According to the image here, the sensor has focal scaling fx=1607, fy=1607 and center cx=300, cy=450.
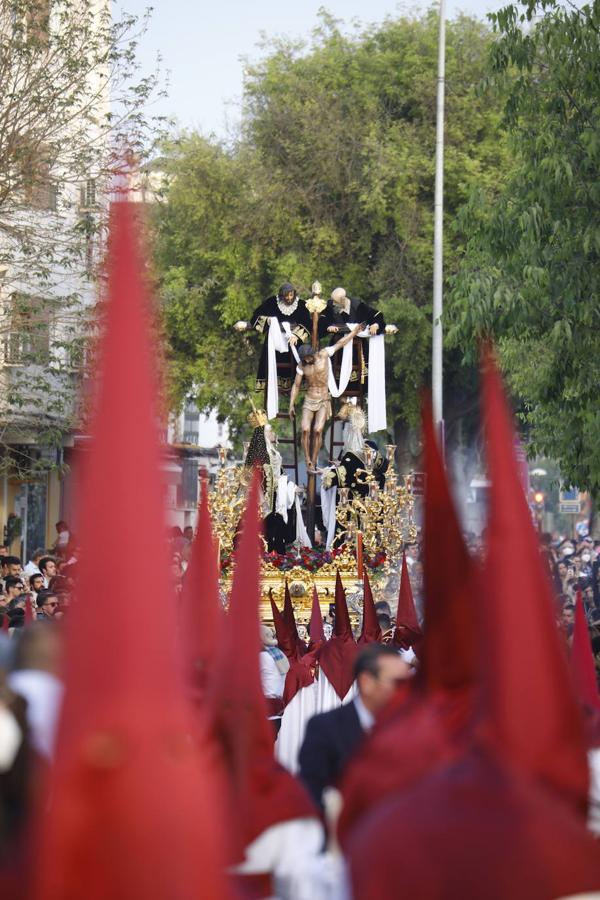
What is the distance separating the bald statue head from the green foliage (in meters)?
17.3

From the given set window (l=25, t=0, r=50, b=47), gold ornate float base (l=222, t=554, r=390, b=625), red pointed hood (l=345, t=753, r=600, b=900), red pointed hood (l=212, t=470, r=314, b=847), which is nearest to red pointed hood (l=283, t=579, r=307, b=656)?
gold ornate float base (l=222, t=554, r=390, b=625)

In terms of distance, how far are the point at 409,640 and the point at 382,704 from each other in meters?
6.07

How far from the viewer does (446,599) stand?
4.61 meters

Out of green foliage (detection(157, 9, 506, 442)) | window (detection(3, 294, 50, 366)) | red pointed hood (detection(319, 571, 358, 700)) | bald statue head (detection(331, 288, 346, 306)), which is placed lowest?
red pointed hood (detection(319, 571, 358, 700))

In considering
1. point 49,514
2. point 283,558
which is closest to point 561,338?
point 283,558

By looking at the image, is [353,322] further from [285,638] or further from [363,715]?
Answer: [363,715]

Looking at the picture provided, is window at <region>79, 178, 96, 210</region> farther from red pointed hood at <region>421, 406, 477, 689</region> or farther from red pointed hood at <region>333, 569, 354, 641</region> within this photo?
red pointed hood at <region>421, 406, 477, 689</region>

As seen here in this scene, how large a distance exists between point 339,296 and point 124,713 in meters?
17.3

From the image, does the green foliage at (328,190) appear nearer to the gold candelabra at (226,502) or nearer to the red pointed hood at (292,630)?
the gold candelabra at (226,502)

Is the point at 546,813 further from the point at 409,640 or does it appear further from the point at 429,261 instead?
the point at 429,261

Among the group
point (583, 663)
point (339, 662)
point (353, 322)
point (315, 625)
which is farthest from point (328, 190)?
point (583, 663)

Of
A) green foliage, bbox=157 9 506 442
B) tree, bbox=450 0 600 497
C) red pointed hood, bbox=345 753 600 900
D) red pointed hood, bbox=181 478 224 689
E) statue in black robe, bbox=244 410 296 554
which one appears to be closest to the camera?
red pointed hood, bbox=345 753 600 900

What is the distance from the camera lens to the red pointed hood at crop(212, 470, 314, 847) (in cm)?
474

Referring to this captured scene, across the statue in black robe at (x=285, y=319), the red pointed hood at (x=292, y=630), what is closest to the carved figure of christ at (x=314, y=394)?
the statue in black robe at (x=285, y=319)
